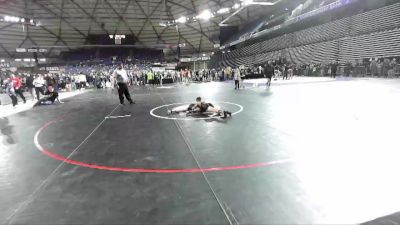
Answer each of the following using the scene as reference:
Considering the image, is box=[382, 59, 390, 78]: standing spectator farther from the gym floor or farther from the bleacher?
the gym floor

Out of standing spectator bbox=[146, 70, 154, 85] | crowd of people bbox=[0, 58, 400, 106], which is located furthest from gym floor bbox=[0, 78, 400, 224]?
standing spectator bbox=[146, 70, 154, 85]

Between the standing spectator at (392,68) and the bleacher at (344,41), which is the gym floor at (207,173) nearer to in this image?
the standing spectator at (392,68)

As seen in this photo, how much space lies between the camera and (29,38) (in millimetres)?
41969

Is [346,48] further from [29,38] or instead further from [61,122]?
[29,38]

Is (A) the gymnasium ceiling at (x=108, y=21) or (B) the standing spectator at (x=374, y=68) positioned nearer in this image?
(B) the standing spectator at (x=374, y=68)

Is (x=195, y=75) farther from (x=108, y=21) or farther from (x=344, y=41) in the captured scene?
(x=344, y=41)

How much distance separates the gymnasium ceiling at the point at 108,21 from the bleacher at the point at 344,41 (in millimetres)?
4325

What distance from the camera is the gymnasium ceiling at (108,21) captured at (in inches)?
1342

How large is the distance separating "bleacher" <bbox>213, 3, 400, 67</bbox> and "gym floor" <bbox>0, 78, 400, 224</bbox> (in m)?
17.3

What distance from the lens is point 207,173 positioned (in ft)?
12.2

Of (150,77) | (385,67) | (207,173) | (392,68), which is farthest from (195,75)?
(207,173)

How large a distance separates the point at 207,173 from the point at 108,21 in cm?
4179

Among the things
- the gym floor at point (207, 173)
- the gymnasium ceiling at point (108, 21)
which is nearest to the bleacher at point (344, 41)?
the gymnasium ceiling at point (108, 21)

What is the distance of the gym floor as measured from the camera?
8.95 feet
